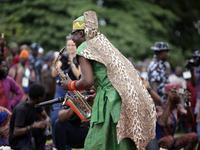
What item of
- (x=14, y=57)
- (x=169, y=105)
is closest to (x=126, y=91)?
(x=169, y=105)

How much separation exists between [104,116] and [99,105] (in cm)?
14

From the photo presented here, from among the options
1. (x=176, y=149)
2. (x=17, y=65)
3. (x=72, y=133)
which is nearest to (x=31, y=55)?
(x=17, y=65)

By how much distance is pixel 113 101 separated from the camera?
338 centimetres

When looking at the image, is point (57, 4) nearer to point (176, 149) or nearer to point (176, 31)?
point (176, 31)

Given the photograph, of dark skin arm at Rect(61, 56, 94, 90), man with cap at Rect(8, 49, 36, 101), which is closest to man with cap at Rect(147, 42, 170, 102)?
dark skin arm at Rect(61, 56, 94, 90)

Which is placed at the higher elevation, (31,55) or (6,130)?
(31,55)

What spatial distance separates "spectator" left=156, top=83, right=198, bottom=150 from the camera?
18.7 feet

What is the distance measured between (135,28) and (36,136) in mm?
13682

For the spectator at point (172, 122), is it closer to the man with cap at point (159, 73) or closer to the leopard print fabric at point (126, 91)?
the man with cap at point (159, 73)

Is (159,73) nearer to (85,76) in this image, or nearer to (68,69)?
(68,69)

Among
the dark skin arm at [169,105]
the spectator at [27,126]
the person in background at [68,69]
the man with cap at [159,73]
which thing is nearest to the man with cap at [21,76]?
the person in background at [68,69]

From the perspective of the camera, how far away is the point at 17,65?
882cm

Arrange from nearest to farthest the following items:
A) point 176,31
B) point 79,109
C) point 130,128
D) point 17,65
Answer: point 130,128, point 79,109, point 17,65, point 176,31

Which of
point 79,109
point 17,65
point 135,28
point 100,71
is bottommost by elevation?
point 79,109
